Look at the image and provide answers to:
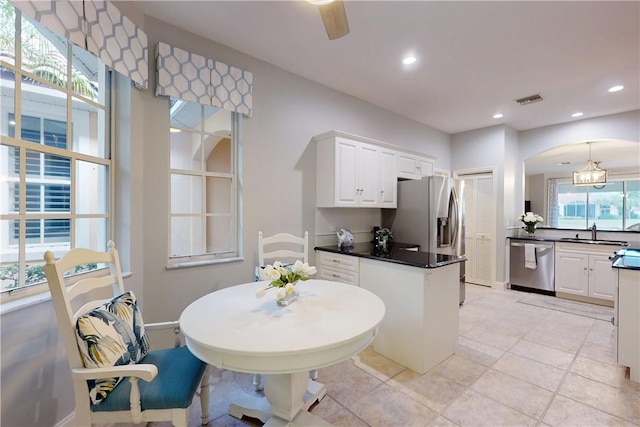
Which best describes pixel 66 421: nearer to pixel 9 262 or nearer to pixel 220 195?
pixel 9 262

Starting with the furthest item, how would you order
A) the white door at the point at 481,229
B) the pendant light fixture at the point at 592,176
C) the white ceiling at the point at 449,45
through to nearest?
the pendant light fixture at the point at 592,176 < the white door at the point at 481,229 < the white ceiling at the point at 449,45

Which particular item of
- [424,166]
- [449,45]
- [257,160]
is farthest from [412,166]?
[257,160]

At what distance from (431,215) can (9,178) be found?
3.59m

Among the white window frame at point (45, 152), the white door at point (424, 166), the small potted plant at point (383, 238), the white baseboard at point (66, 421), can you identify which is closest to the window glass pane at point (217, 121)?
the white window frame at point (45, 152)

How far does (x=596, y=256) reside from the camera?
12.8 ft

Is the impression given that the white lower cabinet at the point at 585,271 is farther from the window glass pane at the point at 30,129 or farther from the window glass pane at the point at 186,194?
the window glass pane at the point at 30,129

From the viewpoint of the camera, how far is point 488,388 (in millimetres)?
2014

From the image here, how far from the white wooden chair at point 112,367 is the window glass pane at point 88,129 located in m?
0.92

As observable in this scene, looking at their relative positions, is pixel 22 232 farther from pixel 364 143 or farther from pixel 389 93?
pixel 389 93

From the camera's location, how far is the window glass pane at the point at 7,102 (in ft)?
4.49

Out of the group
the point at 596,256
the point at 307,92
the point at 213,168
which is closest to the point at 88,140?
the point at 213,168

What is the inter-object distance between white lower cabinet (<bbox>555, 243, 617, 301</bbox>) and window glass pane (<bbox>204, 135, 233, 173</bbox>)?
4958mm

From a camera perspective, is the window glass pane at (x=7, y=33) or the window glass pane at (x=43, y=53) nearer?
the window glass pane at (x=7, y=33)

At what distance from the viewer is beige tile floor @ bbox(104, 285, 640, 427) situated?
172 cm
